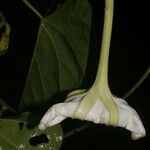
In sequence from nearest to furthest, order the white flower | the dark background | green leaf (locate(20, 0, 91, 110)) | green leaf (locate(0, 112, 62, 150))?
the white flower < green leaf (locate(0, 112, 62, 150)) < green leaf (locate(20, 0, 91, 110)) < the dark background

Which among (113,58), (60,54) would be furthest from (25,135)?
(113,58)

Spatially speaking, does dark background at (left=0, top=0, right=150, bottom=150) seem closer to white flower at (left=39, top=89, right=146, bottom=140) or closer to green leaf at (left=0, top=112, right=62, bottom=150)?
green leaf at (left=0, top=112, right=62, bottom=150)

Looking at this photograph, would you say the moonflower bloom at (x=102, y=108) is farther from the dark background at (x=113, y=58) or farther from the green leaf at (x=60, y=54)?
the dark background at (x=113, y=58)

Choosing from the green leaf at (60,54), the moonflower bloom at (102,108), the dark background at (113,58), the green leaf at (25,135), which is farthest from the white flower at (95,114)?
the dark background at (113,58)

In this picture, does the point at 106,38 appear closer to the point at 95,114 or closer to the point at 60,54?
the point at 95,114

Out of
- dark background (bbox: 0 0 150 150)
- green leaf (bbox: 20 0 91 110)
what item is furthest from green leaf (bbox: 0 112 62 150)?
dark background (bbox: 0 0 150 150)
